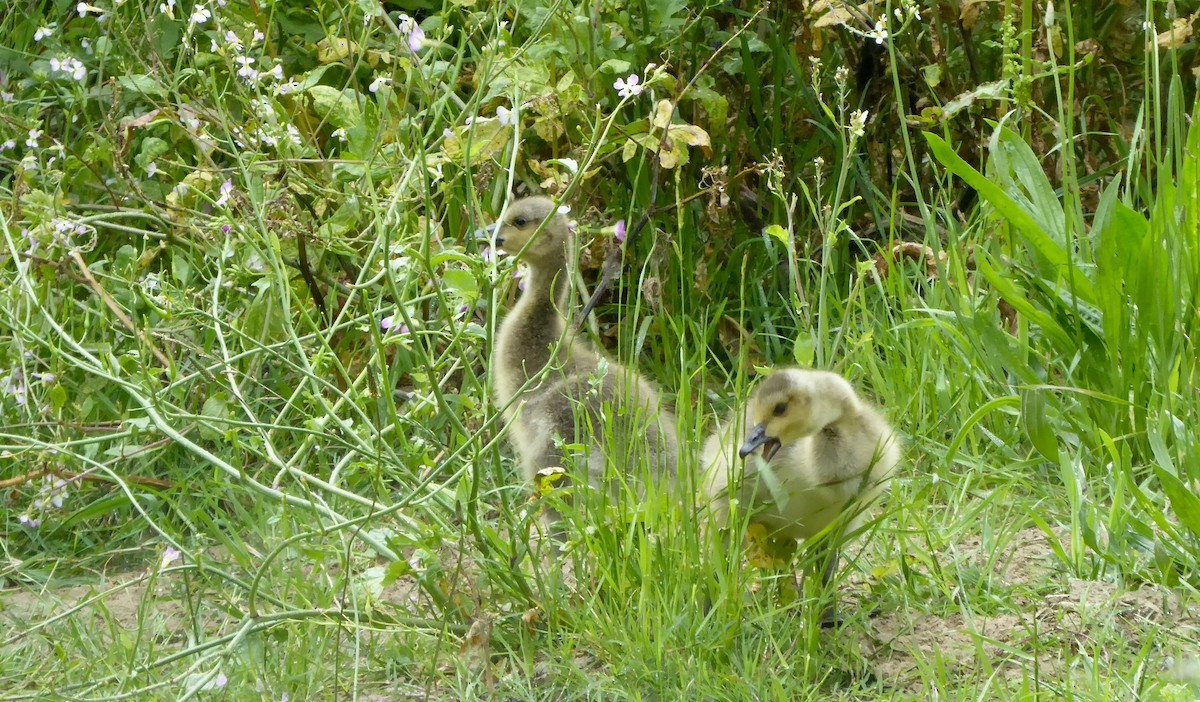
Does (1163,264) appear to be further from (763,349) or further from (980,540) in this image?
(763,349)

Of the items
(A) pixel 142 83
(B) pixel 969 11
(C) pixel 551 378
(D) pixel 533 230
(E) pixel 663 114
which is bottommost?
(C) pixel 551 378

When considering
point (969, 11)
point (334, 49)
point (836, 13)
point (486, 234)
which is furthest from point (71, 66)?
point (969, 11)

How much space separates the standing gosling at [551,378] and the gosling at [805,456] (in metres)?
0.32

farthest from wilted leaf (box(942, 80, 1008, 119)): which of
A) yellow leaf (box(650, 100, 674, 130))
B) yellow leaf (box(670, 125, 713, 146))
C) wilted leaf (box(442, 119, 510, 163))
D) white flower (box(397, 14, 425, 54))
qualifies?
white flower (box(397, 14, 425, 54))

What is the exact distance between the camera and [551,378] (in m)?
4.51

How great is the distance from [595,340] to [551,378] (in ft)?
0.68

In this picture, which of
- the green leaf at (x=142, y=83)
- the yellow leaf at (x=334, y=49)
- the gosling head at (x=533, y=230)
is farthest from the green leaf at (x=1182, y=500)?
the green leaf at (x=142, y=83)

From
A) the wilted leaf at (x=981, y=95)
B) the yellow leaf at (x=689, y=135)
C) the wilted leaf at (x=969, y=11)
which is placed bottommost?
the yellow leaf at (x=689, y=135)

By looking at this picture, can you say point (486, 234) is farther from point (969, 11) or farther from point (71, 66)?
point (969, 11)

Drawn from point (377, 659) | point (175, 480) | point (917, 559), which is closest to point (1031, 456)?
point (917, 559)

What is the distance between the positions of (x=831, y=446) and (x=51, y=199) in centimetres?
228

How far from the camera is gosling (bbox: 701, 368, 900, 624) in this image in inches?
129

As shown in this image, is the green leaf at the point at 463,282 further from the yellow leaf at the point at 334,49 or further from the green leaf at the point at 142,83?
the green leaf at the point at 142,83

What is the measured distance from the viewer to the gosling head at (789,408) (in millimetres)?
3281
